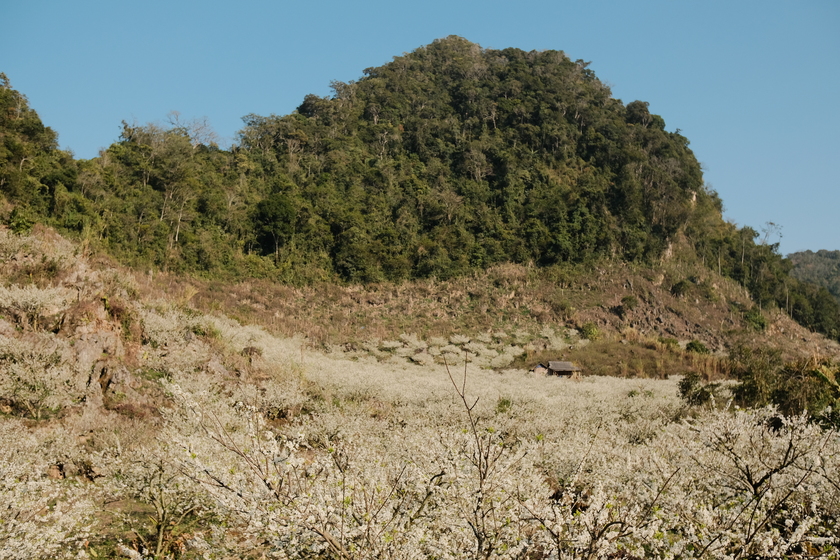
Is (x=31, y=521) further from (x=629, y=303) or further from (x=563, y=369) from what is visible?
(x=629, y=303)

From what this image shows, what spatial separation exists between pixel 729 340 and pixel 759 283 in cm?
1501

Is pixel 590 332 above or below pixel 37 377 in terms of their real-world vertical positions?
above

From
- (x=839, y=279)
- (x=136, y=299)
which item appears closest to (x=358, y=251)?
(x=136, y=299)

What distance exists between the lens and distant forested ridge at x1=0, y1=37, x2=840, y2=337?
1425 inches

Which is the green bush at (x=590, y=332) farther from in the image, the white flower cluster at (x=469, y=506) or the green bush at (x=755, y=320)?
the white flower cluster at (x=469, y=506)

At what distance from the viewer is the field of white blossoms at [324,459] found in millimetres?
3896

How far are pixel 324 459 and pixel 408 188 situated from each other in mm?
54251

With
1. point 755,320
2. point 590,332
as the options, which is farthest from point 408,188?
point 755,320

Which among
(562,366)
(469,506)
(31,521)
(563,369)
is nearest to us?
(469,506)

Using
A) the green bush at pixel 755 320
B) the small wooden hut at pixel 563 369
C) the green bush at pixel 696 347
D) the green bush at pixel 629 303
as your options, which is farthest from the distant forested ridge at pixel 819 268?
the small wooden hut at pixel 563 369

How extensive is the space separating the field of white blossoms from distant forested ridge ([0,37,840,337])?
12899 millimetres

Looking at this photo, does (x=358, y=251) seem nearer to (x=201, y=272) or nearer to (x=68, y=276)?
(x=201, y=272)

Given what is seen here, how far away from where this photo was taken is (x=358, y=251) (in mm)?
46719

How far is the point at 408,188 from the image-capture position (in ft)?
188
